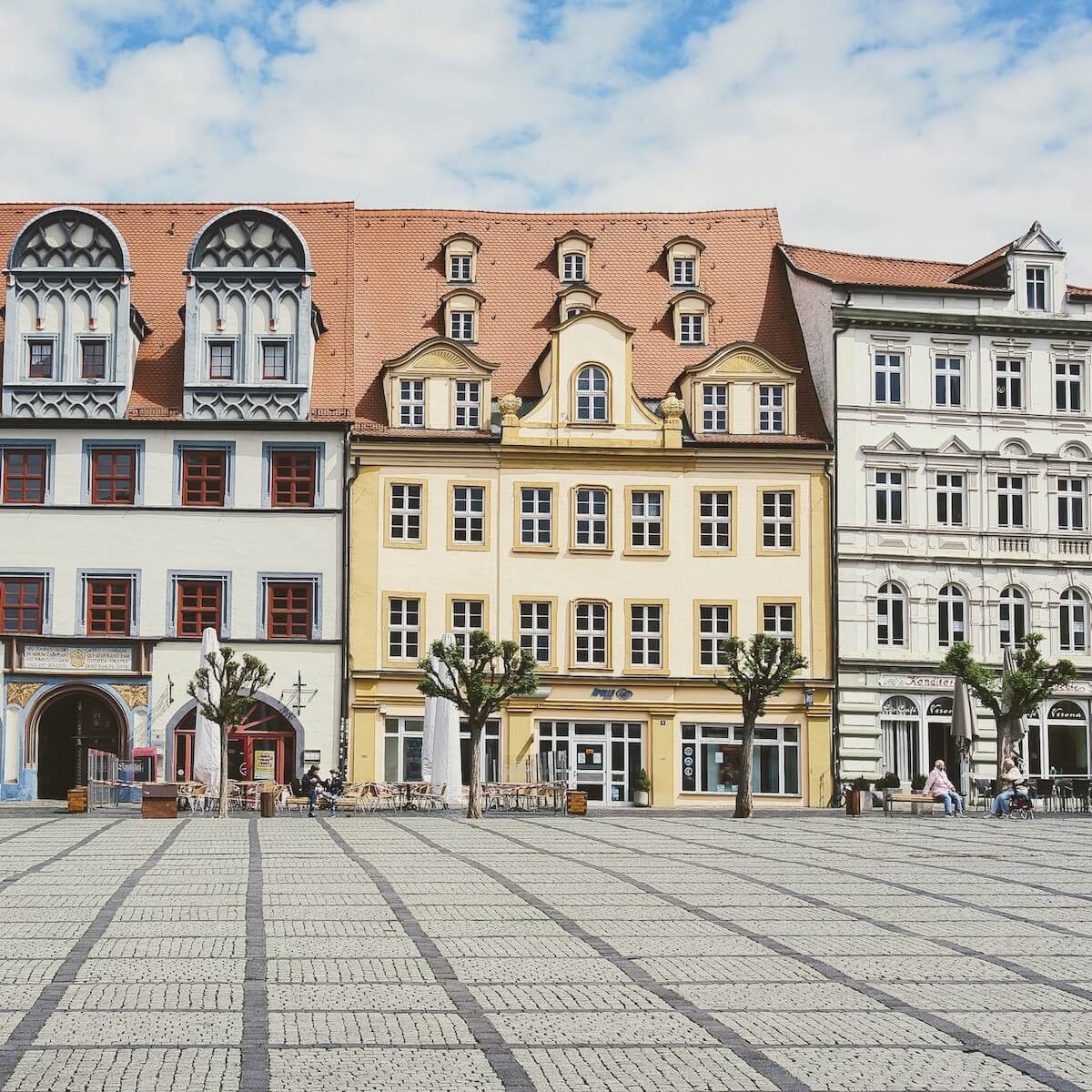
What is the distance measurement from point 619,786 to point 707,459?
8.82m

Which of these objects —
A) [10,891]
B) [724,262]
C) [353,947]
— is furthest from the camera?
[724,262]

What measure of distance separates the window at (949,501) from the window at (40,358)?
23405 mm

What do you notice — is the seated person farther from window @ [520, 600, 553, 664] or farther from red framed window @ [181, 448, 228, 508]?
red framed window @ [181, 448, 228, 508]

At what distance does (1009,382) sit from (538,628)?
14.4 meters

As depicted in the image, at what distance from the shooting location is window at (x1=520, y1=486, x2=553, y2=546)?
45.8 m

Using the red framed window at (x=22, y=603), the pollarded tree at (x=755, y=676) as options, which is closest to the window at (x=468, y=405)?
the red framed window at (x=22, y=603)

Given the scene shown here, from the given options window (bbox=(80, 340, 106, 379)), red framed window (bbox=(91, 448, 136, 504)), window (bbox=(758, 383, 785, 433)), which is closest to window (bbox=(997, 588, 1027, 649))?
window (bbox=(758, 383, 785, 433))

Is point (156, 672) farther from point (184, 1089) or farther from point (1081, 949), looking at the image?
point (184, 1089)

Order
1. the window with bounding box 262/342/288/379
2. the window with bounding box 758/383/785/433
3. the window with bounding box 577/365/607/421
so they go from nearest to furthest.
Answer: the window with bounding box 262/342/288/379, the window with bounding box 577/365/607/421, the window with bounding box 758/383/785/433

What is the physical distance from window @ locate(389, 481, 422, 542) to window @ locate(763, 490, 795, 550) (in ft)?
29.8

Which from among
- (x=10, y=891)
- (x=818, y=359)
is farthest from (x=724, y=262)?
(x=10, y=891)

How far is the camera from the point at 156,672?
1725 inches

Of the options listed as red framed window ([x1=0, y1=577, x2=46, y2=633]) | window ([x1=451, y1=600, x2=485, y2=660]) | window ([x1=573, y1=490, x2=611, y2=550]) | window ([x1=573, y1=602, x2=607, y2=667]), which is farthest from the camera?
window ([x1=573, y1=490, x2=611, y2=550])

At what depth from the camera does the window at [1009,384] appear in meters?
47.2
